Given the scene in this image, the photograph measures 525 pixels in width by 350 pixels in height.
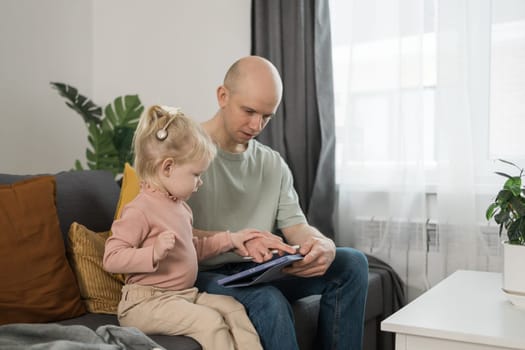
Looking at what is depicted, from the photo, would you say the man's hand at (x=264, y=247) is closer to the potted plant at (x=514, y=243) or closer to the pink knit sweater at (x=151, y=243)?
the pink knit sweater at (x=151, y=243)

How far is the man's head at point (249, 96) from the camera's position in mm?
1989

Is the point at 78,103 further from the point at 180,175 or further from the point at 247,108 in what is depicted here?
the point at 180,175

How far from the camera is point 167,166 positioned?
1.74m

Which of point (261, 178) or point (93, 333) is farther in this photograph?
point (261, 178)

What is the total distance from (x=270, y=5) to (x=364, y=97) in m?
0.63

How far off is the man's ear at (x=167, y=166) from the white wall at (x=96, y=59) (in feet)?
5.26

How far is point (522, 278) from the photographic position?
71.0 inches

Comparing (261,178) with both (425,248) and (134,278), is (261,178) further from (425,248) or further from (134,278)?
(425,248)

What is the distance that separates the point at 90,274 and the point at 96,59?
2.10 metres

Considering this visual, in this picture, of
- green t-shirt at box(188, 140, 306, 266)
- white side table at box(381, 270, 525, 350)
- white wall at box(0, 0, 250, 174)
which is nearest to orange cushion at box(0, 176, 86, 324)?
green t-shirt at box(188, 140, 306, 266)

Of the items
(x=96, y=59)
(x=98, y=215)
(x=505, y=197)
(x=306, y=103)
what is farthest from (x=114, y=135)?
(x=505, y=197)

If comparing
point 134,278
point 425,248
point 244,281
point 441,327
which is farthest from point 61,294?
point 425,248

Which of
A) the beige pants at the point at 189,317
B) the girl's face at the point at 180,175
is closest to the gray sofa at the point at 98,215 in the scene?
the beige pants at the point at 189,317

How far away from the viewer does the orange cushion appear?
5.58 feet
